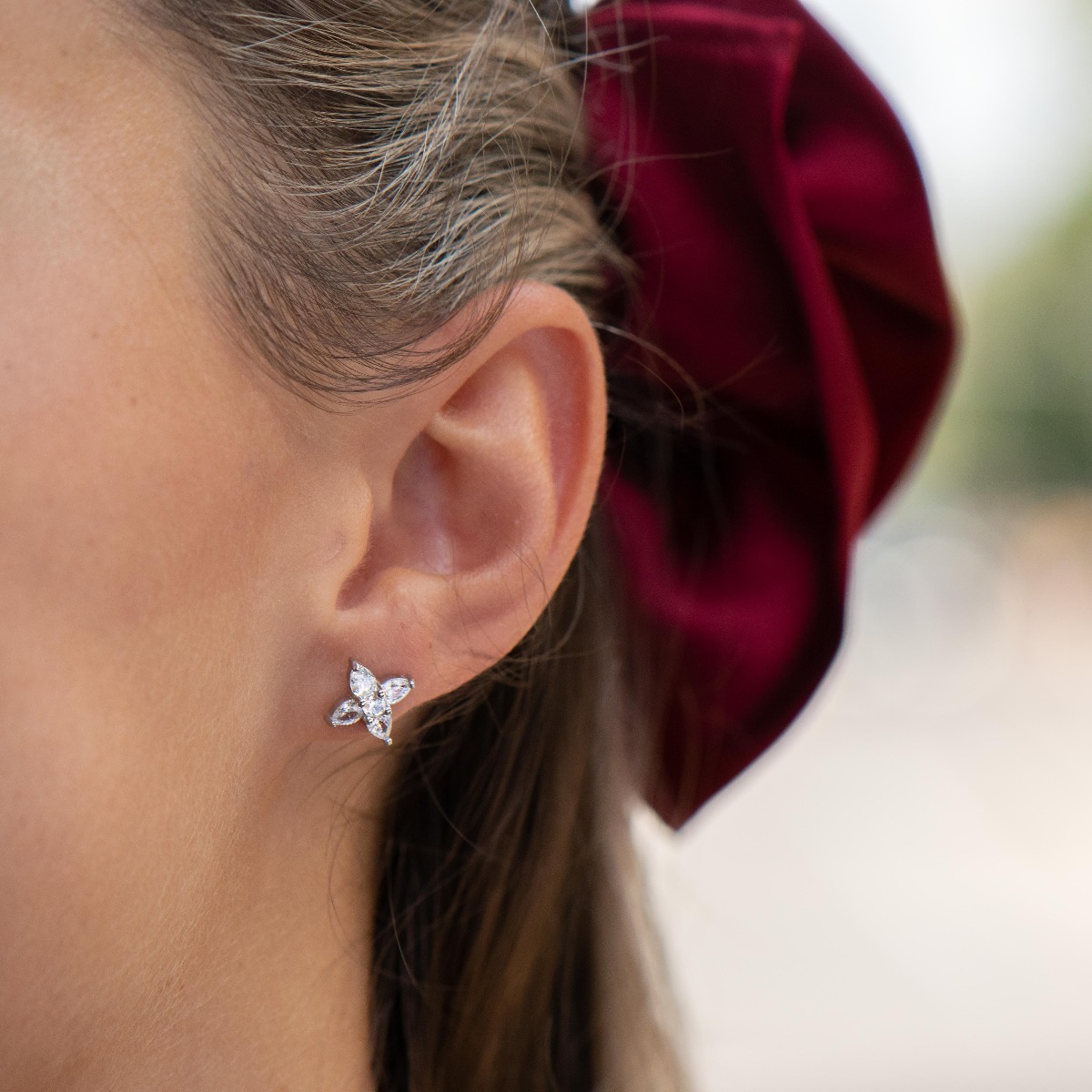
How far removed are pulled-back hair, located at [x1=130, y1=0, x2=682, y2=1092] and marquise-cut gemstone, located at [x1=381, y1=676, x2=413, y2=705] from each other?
159mm

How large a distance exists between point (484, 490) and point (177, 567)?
20cm

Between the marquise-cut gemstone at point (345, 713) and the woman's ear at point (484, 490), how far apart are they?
0.03 meters

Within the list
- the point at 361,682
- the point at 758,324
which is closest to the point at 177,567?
the point at 361,682

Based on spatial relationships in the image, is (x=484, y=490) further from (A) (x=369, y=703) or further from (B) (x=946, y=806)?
(B) (x=946, y=806)

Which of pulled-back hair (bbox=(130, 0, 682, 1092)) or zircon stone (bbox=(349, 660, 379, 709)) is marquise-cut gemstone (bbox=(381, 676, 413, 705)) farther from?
pulled-back hair (bbox=(130, 0, 682, 1092))

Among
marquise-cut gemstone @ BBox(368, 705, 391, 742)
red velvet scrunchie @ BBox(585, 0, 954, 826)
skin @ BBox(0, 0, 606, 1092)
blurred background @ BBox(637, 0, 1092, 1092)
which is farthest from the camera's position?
blurred background @ BBox(637, 0, 1092, 1092)

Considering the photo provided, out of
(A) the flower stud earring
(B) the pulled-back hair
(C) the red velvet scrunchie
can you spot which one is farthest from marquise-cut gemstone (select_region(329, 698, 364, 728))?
(C) the red velvet scrunchie

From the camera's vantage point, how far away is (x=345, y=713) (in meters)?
0.74

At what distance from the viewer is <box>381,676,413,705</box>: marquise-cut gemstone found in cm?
75

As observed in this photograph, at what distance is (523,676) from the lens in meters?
0.97

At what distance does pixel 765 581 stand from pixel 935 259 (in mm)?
290

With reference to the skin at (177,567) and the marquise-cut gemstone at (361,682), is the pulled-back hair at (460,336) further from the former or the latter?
the marquise-cut gemstone at (361,682)

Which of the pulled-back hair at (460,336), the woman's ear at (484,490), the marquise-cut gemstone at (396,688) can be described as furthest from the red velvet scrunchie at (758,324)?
→ the marquise-cut gemstone at (396,688)

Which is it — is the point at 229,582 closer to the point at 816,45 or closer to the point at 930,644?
the point at 816,45
